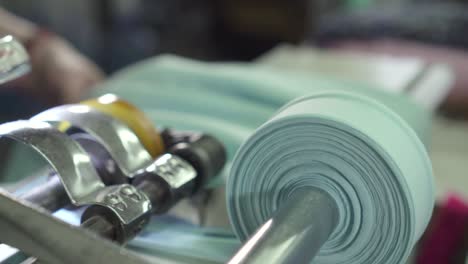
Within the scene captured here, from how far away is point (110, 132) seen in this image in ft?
1.10

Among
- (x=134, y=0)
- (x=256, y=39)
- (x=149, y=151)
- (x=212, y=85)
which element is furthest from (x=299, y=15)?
(x=149, y=151)

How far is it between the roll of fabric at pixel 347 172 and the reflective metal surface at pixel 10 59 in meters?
0.12

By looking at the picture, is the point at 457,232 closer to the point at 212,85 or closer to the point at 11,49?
the point at 212,85

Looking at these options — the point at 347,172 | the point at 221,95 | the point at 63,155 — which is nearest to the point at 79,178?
the point at 63,155

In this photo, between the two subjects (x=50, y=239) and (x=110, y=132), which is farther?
(x=110, y=132)

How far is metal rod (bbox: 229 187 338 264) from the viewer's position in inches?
9.8

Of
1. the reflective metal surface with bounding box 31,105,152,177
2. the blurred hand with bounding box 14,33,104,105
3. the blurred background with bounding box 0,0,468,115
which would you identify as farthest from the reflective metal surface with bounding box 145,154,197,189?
the blurred background with bounding box 0,0,468,115

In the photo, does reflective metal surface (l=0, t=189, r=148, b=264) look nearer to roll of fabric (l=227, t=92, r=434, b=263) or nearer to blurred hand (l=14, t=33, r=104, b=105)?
roll of fabric (l=227, t=92, r=434, b=263)

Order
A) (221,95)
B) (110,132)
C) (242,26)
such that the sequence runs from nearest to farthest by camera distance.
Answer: (110,132)
(221,95)
(242,26)

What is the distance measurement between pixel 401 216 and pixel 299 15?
179 cm

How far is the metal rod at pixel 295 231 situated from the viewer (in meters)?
0.25

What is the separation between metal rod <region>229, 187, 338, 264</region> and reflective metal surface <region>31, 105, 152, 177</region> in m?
0.09

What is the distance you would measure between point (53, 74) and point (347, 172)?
0.41m

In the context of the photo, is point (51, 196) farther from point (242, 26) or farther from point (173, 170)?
point (242, 26)
